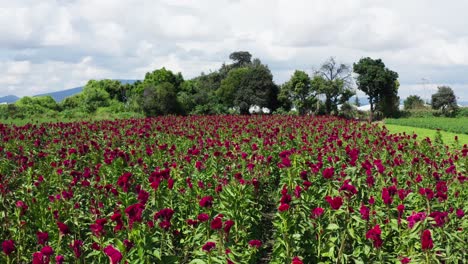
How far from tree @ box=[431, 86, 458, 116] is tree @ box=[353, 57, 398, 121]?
11.1 meters

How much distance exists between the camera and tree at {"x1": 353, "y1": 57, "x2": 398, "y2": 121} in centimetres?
5841

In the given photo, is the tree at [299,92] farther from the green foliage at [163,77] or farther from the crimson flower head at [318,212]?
the crimson flower head at [318,212]

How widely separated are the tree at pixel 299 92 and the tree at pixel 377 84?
9271mm

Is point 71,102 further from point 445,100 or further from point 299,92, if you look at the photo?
point 445,100

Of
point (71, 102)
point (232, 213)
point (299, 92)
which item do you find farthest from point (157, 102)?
point (71, 102)

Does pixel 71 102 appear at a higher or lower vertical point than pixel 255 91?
higher

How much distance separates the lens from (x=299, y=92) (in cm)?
5347

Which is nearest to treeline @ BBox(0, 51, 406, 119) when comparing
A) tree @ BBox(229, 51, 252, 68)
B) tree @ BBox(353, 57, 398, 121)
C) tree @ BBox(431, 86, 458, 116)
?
tree @ BBox(353, 57, 398, 121)

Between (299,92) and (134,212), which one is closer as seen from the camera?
(134,212)

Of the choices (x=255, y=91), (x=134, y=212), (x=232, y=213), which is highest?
(x=255, y=91)

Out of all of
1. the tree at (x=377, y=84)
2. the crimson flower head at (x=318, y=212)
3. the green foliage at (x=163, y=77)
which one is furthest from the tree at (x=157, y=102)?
the crimson flower head at (x=318, y=212)

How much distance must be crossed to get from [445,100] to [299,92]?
27.6m

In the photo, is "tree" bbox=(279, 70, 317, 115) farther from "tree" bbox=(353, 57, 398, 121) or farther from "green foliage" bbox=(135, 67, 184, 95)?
"green foliage" bbox=(135, 67, 184, 95)

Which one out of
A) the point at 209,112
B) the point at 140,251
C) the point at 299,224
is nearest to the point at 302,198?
the point at 299,224
